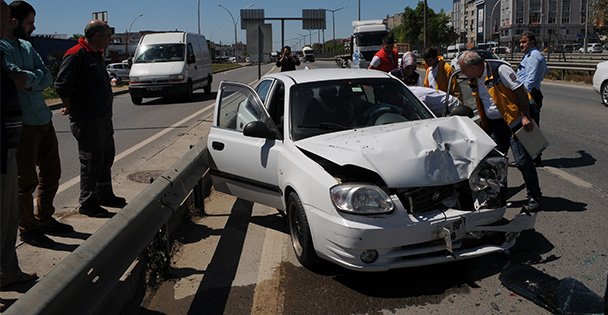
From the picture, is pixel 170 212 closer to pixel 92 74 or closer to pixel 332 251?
pixel 332 251

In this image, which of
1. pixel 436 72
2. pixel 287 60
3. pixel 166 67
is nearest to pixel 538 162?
pixel 436 72

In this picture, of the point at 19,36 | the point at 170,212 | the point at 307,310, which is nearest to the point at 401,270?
the point at 307,310

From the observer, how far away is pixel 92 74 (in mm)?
5344

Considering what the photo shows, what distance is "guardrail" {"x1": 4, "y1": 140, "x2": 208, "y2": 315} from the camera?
8.05ft

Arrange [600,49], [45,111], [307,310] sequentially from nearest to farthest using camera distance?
1. [307,310]
2. [45,111]
3. [600,49]

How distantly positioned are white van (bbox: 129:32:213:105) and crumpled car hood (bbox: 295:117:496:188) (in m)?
16.0

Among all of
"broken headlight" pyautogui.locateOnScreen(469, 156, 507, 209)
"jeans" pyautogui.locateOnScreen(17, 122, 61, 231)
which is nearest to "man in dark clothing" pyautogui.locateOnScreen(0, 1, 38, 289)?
"jeans" pyautogui.locateOnScreen(17, 122, 61, 231)

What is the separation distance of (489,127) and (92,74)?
4233 millimetres

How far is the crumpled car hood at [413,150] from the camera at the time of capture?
13.0 ft

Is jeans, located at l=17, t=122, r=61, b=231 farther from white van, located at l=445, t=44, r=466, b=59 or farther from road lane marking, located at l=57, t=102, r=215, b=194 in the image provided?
white van, located at l=445, t=44, r=466, b=59

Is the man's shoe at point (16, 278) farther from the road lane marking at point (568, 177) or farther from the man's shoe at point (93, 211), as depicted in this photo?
the road lane marking at point (568, 177)

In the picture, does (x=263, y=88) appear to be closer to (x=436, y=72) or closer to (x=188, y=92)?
(x=436, y=72)

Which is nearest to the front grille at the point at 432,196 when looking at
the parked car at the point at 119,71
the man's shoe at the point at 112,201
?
the man's shoe at the point at 112,201

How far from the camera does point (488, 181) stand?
421 cm
